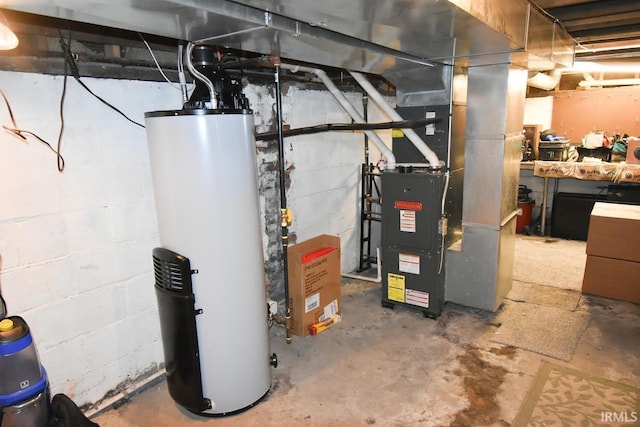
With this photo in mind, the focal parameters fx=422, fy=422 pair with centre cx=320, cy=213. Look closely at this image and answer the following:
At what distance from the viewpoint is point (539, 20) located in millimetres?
2516

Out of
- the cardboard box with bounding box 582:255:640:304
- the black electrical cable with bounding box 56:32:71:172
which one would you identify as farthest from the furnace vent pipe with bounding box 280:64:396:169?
the cardboard box with bounding box 582:255:640:304

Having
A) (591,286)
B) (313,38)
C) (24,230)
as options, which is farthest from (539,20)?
(24,230)

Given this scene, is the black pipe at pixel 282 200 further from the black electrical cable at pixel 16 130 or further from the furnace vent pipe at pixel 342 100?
the black electrical cable at pixel 16 130

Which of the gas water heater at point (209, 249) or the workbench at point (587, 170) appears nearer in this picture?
the gas water heater at point (209, 249)

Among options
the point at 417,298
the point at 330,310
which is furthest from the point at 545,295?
the point at 330,310

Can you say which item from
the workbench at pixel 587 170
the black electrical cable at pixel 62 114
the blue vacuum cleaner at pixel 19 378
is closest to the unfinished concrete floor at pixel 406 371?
the blue vacuum cleaner at pixel 19 378

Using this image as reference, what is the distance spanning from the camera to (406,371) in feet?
8.29

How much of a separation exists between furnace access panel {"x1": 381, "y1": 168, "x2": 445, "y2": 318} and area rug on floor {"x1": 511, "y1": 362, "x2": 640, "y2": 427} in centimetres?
92

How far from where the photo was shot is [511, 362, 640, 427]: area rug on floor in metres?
2.08

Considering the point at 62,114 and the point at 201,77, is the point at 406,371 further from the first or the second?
the point at 62,114

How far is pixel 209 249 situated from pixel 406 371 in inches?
55.4

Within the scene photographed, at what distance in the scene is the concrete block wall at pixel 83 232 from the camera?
1824mm

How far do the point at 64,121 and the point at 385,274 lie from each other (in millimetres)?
2384

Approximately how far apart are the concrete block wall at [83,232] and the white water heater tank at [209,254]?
28cm
